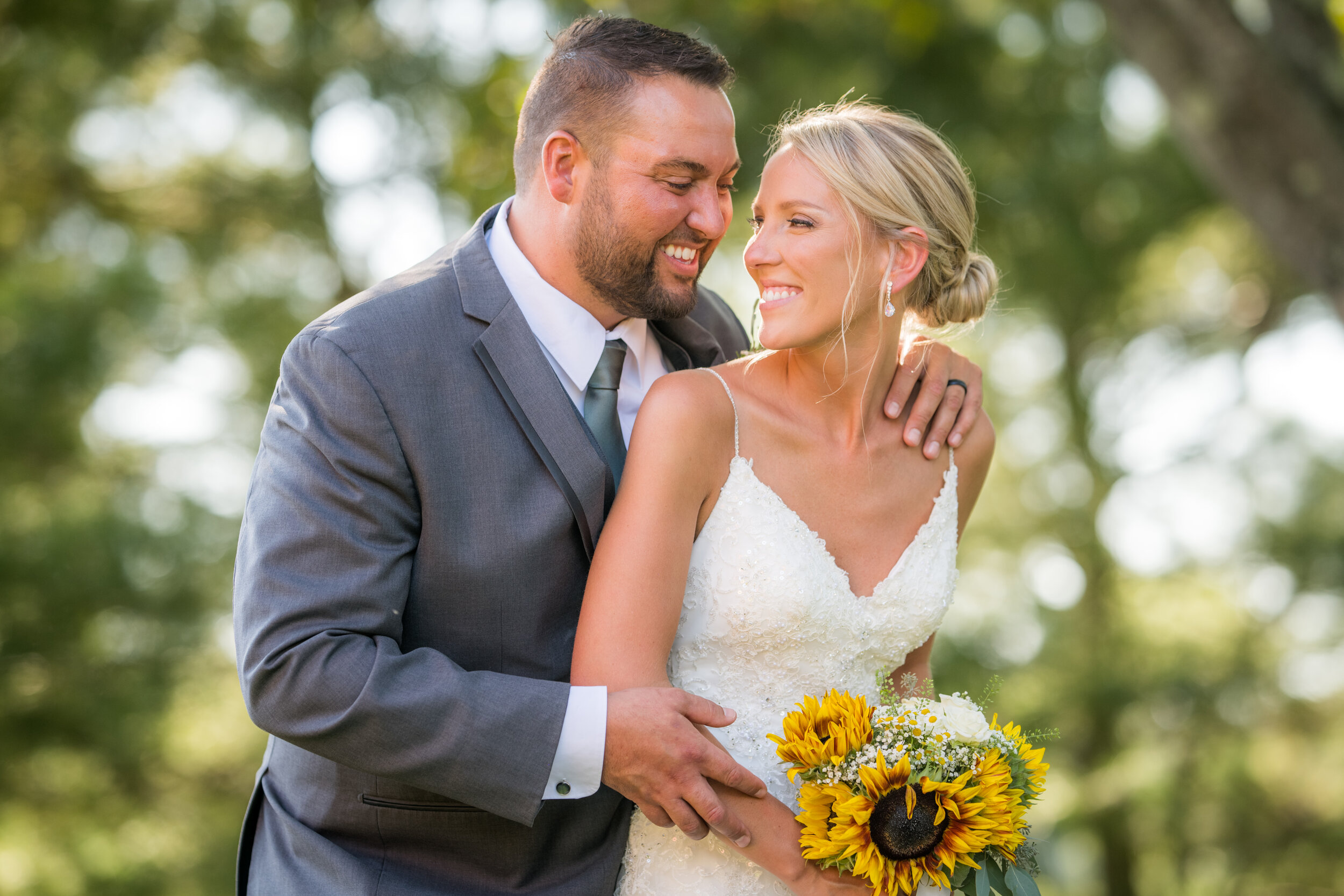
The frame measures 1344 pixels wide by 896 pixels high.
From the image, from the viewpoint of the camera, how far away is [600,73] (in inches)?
112

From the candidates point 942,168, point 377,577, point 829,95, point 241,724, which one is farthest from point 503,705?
point 241,724

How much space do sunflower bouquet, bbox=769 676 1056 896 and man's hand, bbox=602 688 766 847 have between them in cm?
16

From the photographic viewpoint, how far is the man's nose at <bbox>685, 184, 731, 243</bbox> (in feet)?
9.28

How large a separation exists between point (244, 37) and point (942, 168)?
771 cm

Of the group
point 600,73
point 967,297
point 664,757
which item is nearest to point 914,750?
point 664,757

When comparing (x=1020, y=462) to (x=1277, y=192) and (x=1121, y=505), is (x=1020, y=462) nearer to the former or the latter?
(x=1121, y=505)

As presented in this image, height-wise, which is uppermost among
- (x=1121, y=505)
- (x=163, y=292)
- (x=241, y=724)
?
(x=163, y=292)

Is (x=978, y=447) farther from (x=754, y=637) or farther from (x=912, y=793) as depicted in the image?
(x=912, y=793)

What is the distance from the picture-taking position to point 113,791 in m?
8.10

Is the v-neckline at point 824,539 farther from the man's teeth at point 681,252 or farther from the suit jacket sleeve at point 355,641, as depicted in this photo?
the suit jacket sleeve at point 355,641

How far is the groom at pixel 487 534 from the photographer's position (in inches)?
85.0

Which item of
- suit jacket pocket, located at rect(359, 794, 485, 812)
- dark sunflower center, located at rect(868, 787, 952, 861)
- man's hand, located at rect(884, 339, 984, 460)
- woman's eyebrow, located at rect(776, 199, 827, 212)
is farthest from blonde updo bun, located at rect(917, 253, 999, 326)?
suit jacket pocket, located at rect(359, 794, 485, 812)

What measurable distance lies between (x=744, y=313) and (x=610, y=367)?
6.55 m

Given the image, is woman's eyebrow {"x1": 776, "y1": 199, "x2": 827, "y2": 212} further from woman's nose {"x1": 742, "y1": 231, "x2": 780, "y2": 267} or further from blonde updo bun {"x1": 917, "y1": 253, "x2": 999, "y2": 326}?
blonde updo bun {"x1": 917, "y1": 253, "x2": 999, "y2": 326}
